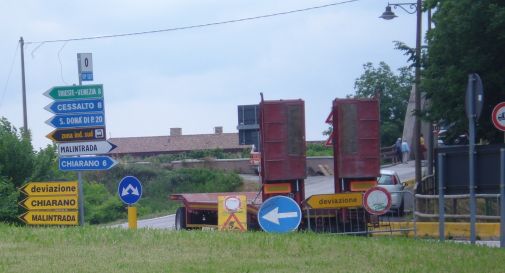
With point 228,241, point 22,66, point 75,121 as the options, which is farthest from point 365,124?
point 22,66

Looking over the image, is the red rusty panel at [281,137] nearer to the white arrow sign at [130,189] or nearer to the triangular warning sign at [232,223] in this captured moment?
the triangular warning sign at [232,223]

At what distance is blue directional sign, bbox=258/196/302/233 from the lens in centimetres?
1510

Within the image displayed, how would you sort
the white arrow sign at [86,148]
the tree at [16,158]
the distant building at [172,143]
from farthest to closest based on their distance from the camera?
the distant building at [172,143]
the tree at [16,158]
the white arrow sign at [86,148]

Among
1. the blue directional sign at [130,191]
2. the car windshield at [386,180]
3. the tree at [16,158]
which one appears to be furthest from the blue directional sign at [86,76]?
the car windshield at [386,180]

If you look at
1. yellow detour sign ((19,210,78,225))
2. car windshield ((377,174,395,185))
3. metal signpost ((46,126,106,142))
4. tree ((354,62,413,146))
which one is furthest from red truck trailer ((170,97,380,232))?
tree ((354,62,413,146))

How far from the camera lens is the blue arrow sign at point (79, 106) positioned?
61.0 ft

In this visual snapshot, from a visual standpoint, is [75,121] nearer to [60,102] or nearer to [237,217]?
[60,102]

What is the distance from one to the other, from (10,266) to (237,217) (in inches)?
403

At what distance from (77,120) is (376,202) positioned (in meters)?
6.23

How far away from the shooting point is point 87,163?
18.7 m

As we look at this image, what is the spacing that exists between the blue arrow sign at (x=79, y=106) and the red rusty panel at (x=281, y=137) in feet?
14.6

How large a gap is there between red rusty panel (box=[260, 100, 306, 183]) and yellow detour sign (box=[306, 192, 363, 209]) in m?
1.87

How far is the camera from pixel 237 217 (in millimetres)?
21484

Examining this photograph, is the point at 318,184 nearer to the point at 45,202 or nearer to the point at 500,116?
the point at 45,202
